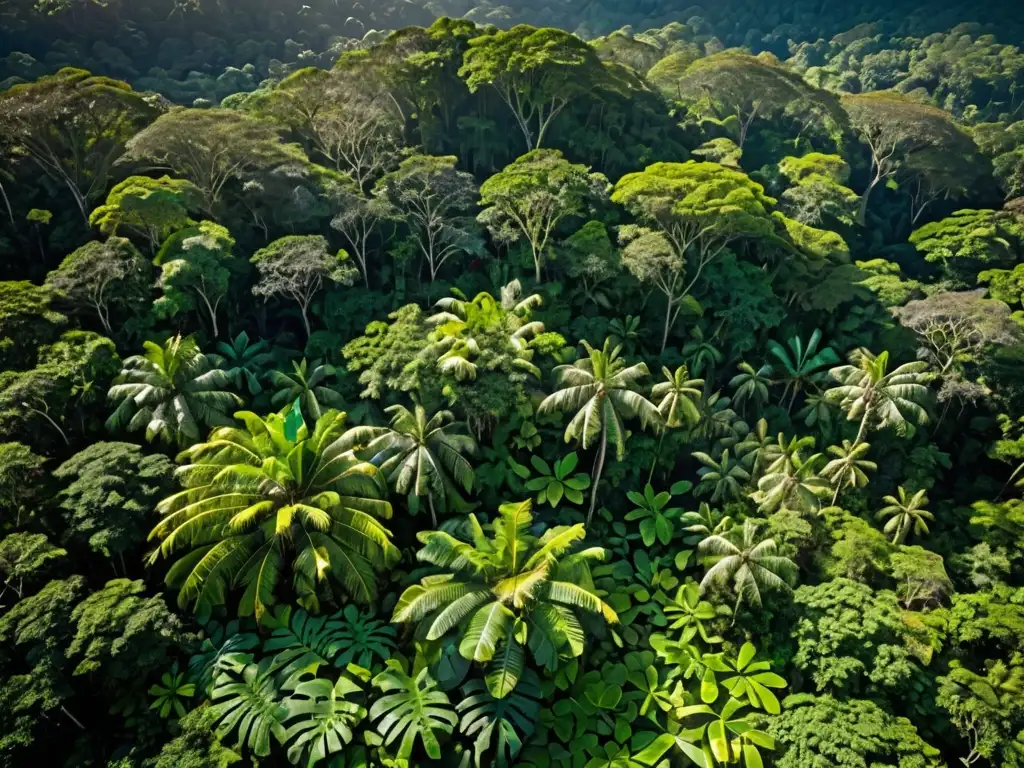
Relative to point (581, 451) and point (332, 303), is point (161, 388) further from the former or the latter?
point (581, 451)

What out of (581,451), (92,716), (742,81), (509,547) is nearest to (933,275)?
(742,81)

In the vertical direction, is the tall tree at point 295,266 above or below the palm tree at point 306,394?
above

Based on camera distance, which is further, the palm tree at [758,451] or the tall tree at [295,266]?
the tall tree at [295,266]

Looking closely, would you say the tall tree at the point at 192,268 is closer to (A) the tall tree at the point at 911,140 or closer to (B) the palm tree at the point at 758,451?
(B) the palm tree at the point at 758,451

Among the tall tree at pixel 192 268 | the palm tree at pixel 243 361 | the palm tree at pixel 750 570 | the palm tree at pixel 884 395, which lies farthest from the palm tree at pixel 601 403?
the tall tree at pixel 192 268

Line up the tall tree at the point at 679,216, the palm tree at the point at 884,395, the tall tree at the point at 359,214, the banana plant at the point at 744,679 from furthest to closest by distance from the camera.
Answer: the tall tree at the point at 359,214, the tall tree at the point at 679,216, the palm tree at the point at 884,395, the banana plant at the point at 744,679
